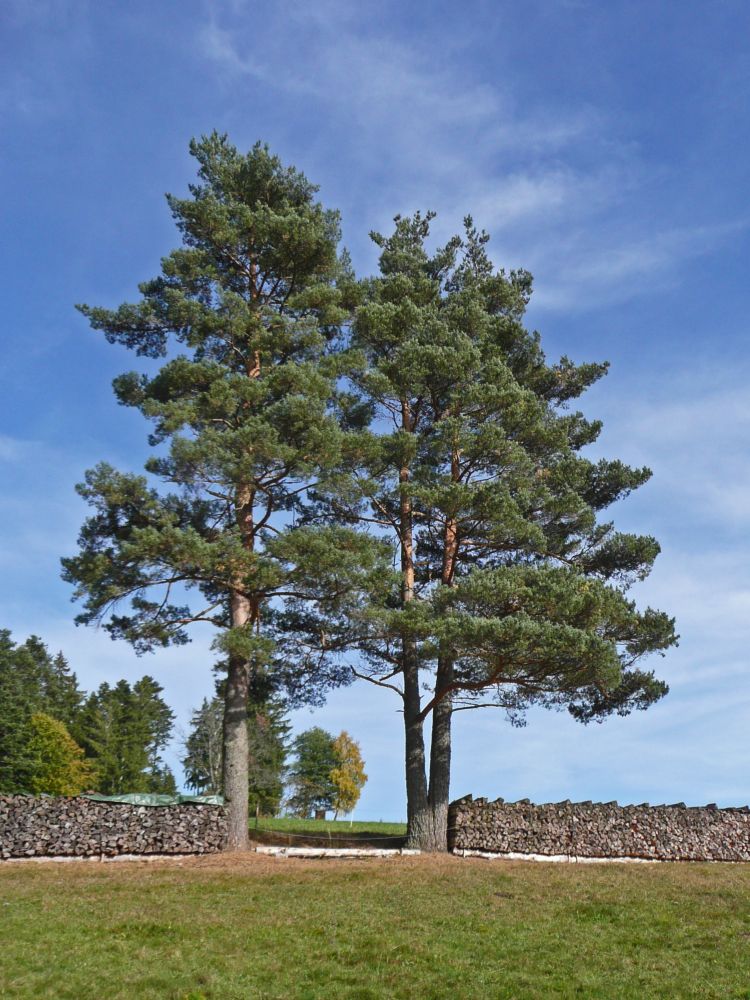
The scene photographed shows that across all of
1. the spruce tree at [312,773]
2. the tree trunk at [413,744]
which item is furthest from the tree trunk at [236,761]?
the spruce tree at [312,773]

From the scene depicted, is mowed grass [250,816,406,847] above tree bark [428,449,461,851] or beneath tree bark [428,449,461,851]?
beneath

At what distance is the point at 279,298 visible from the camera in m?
23.7

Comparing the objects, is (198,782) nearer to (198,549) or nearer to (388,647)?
(388,647)

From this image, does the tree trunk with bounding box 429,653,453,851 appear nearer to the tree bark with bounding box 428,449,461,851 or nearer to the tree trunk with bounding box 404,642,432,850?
the tree bark with bounding box 428,449,461,851

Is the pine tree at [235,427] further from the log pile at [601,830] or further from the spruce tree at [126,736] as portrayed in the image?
the spruce tree at [126,736]

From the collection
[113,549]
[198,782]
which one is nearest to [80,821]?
[113,549]

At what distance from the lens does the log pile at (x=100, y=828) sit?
18.5 metres

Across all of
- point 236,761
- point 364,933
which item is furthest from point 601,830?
point 364,933

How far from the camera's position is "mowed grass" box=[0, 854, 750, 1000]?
393 inches

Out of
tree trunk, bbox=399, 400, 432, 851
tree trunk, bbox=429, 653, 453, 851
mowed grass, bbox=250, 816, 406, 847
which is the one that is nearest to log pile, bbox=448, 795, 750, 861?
tree trunk, bbox=429, 653, 453, 851

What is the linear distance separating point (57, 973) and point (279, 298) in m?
17.4

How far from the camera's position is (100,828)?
1888 cm

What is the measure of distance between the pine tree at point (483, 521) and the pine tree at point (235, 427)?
1.64m

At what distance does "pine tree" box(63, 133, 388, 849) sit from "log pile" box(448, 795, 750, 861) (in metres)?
5.78
